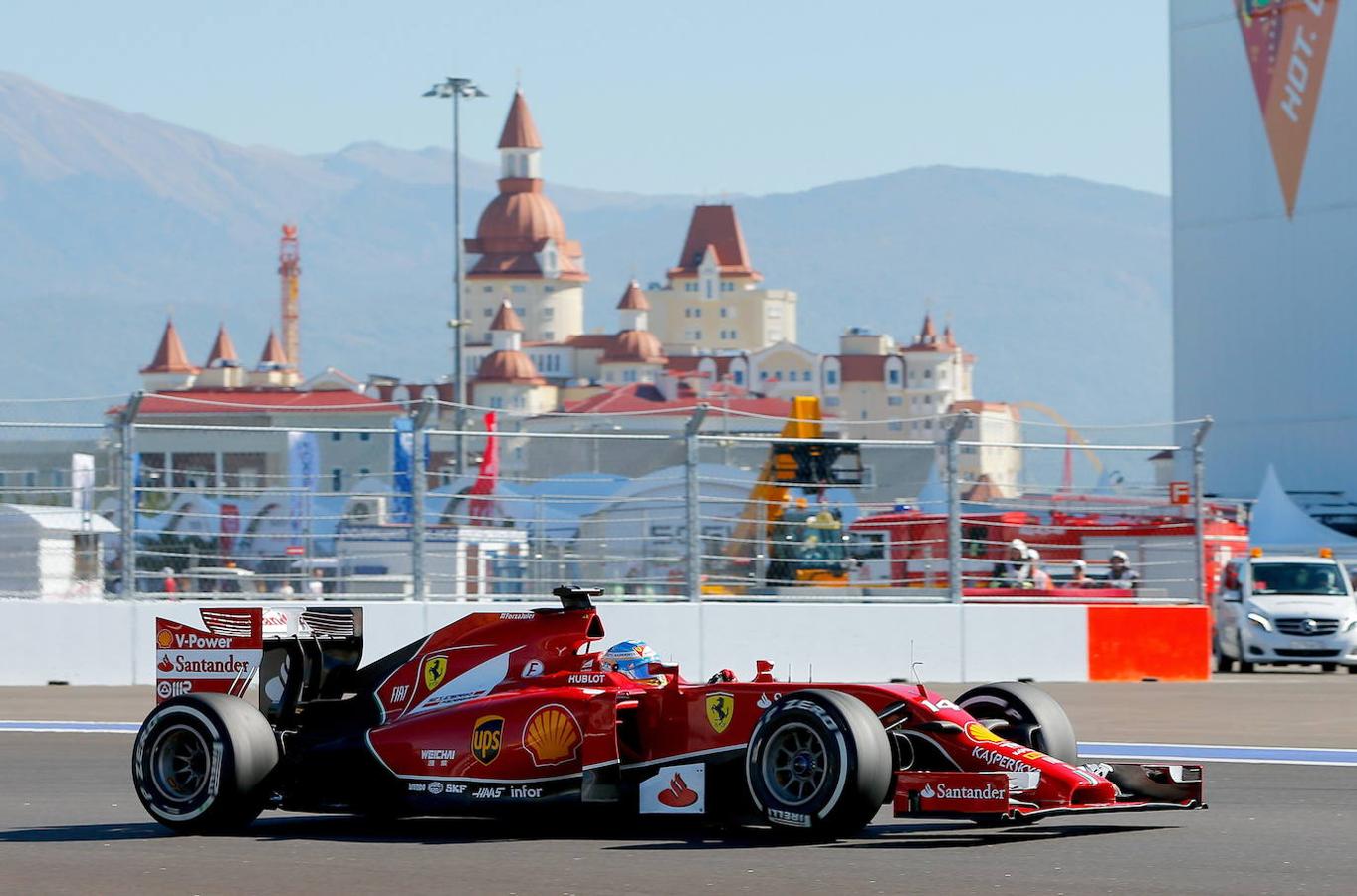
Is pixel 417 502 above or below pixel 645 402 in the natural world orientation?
below

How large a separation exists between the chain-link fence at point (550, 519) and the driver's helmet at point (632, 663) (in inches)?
263

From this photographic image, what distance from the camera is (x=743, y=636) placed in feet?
57.3

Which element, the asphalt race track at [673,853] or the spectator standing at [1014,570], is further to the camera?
the spectator standing at [1014,570]

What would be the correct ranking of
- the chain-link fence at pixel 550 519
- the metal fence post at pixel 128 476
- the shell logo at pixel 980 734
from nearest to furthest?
the shell logo at pixel 980 734 → the metal fence post at pixel 128 476 → the chain-link fence at pixel 550 519

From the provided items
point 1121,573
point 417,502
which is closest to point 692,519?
point 417,502

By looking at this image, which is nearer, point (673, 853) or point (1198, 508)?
point (673, 853)

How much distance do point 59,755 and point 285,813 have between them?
9.07 feet

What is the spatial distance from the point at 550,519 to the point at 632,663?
817 centimetres

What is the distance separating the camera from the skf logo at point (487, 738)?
28.5 feet

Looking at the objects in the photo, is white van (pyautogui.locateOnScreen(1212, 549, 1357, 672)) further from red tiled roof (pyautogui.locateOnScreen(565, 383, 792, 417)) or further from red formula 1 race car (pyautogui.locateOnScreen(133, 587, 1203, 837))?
red tiled roof (pyautogui.locateOnScreen(565, 383, 792, 417))

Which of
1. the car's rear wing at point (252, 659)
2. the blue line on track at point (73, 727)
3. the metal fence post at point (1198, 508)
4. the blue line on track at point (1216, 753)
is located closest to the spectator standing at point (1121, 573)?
the metal fence post at point (1198, 508)

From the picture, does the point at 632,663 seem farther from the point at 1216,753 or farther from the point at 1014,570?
the point at 1014,570

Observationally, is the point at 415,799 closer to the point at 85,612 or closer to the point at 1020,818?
the point at 1020,818

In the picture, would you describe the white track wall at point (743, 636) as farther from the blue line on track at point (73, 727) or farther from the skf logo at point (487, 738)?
the skf logo at point (487, 738)
